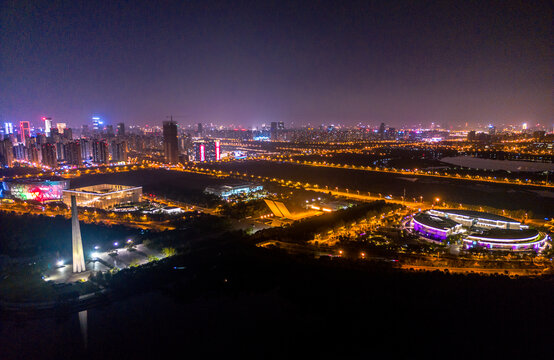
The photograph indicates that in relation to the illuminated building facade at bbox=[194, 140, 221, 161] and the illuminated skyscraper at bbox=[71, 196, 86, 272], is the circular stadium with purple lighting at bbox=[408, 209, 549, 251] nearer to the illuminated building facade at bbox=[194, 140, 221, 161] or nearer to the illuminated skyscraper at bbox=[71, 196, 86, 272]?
the illuminated skyscraper at bbox=[71, 196, 86, 272]

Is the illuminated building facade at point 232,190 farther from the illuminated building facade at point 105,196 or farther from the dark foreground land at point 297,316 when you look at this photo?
the dark foreground land at point 297,316

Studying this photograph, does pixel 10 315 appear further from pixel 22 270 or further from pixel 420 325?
pixel 420 325

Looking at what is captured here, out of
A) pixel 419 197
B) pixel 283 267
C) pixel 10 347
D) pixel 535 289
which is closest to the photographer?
pixel 10 347

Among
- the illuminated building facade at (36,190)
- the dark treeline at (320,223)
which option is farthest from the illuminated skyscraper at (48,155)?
the dark treeline at (320,223)

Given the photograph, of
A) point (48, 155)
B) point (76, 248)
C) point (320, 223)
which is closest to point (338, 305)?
point (320, 223)

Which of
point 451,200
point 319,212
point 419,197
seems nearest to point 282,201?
point 319,212

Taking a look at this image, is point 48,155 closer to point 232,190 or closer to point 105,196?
point 105,196

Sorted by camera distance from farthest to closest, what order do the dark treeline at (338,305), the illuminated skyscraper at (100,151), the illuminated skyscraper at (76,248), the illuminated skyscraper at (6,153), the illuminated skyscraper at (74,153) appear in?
the illuminated skyscraper at (100,151) → the illuminated skyscraper at (74,153) → the illuminated skyscraper at (6,153) → the illuminated skyscraper at (76,248) → the dark treeline at (338,305)

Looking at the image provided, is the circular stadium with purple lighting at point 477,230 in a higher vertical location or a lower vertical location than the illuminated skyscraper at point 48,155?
lower
